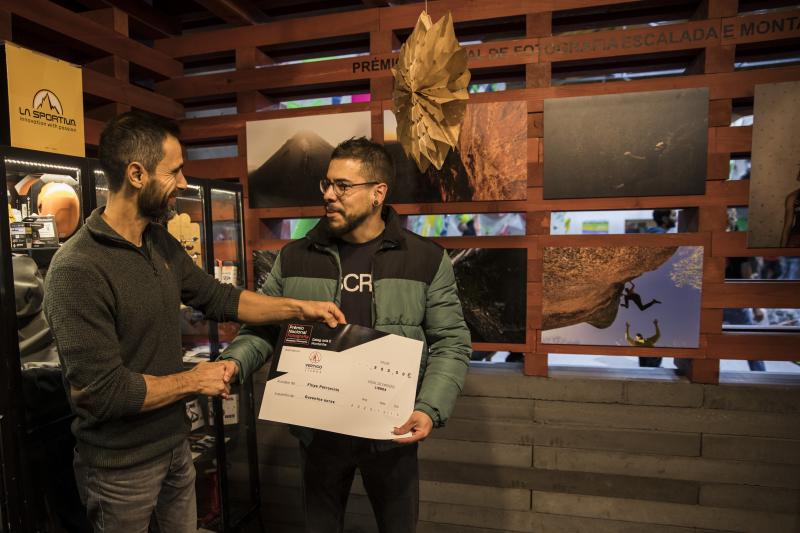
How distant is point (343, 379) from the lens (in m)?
1.46

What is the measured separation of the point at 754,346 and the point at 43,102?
3.10 m

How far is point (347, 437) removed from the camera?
5.36 ft

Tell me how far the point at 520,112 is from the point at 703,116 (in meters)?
0.81

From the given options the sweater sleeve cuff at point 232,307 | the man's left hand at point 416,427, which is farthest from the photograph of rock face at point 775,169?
the sweater sleeve cuff at point 232,307

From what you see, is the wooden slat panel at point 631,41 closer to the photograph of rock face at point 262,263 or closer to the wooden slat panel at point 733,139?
the wooden slat panel at point 733,139

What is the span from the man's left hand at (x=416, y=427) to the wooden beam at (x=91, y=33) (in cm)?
221

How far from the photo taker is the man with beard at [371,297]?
160 cm

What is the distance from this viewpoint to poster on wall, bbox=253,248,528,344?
2.50 meters

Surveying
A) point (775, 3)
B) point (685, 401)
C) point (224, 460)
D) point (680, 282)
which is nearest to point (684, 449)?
point (685, 401)

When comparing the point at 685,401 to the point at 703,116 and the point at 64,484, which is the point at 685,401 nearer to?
the point at 703,116

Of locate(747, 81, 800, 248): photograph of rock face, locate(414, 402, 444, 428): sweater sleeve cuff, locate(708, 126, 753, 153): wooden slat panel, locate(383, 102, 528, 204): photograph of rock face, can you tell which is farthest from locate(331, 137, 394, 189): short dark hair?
locate(747, 81, 800, 248): photograph of rock face

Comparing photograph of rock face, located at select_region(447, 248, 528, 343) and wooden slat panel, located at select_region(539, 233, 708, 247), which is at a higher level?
wooden slat panel, located at select_region(539, 233, 708, 247)

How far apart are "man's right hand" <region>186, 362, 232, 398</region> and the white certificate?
134 mm

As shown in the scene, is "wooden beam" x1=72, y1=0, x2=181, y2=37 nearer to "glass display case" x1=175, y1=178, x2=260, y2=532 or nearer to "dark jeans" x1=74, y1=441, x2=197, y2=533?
"glass display case" x1=175, y1=178, x2=260, y2=532
